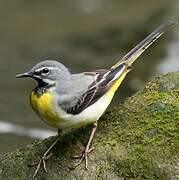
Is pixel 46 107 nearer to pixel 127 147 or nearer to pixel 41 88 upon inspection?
pixel 41 88

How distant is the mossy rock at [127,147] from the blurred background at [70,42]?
5140 millimetres

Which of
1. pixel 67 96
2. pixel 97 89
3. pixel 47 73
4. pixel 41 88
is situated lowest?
pixel 97 89

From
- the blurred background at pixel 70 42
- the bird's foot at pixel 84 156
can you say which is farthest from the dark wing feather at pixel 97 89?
Answer: the blurred background at pixel 70 42

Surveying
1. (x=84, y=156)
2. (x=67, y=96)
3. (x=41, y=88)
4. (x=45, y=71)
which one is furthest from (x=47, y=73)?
(x=84, y=156)

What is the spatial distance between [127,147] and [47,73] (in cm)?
118

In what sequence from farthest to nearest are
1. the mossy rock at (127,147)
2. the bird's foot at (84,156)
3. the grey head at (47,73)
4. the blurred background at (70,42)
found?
the blurred background at (70,42), the bird's foot at (84,156), the grey head at (47,73), the mossy rock at (127,147)

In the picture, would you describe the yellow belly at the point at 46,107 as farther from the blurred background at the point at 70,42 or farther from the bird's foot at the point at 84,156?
the blurred background at the point at 70,42

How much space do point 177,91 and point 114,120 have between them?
2.70 feet

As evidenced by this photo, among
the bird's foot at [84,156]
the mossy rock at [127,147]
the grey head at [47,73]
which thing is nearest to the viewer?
the mossy rock at [127,147]

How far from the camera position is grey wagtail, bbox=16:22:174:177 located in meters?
7.10

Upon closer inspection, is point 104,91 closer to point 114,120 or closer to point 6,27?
point 114,120

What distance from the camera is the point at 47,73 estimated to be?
7.16 m

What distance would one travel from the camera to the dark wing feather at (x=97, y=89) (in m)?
7.28

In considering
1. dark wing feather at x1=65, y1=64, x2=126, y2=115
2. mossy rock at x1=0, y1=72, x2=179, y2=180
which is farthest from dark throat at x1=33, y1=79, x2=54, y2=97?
mossy rock at x1=0, y1=72, x2=179, y2=180
